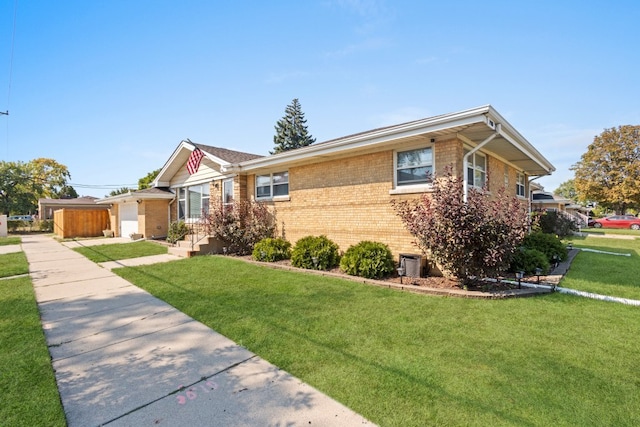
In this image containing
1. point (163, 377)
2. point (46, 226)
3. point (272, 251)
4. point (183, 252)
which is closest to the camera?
point (163, 377)

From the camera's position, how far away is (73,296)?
6.32 metres

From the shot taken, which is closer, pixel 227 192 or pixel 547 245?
pixel 547 245

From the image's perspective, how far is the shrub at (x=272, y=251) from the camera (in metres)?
9.80

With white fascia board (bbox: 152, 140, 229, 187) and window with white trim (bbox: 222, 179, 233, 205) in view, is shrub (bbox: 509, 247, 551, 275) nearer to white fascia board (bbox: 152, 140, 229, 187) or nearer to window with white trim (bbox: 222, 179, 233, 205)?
window with white trim (bbox: 222, 179, 233, 205)

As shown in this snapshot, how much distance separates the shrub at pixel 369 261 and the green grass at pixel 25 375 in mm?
5652

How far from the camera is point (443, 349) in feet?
12.1

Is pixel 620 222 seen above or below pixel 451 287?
above

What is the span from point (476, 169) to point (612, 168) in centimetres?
3812

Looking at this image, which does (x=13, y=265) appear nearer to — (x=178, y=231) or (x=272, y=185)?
(x=178, y=231)

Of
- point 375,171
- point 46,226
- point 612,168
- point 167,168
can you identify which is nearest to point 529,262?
point 375,171

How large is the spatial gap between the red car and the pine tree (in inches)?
1520

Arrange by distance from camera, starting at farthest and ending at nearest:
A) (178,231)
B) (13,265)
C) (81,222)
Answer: (81,222), (178,231), (13,265)

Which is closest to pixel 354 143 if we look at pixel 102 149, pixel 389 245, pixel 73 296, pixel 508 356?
pixel 389 245

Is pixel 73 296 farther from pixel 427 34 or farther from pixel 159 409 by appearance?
pixel 427 34
